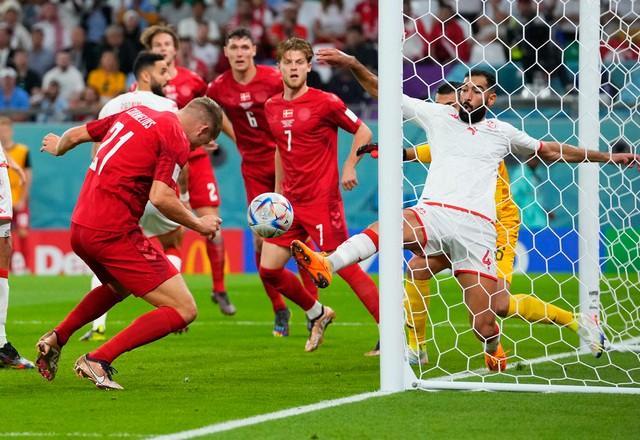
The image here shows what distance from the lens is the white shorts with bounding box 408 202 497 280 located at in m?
7.57

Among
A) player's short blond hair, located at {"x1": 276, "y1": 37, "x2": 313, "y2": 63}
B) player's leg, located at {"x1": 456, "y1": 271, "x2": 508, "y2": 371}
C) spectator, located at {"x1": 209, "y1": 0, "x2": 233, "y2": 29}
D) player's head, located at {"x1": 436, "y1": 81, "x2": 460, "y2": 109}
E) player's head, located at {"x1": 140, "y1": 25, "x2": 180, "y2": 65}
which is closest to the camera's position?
player's leg, located at {"x1": 456, "y1": 271, "x2": 508, "y2": 371}

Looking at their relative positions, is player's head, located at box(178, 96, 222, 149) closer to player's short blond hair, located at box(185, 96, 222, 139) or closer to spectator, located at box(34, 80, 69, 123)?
player's short blond hair, located at box(185, 96, 222, 139)

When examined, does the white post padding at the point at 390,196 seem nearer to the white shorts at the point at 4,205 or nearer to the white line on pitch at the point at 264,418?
the white line on pitch at the point at 264,418

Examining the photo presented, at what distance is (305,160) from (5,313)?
244 centimetres

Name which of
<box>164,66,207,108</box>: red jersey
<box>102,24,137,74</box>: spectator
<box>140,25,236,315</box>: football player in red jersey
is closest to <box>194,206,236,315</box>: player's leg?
<box>140,25,236,315</box>: football player in red jersey

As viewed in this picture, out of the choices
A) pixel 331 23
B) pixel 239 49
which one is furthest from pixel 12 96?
pixel 239 49

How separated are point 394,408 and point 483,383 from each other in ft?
2.73

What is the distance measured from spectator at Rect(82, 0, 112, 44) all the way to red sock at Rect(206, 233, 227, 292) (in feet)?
31.8

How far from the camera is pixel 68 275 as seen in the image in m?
17.3

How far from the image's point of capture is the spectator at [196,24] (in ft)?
66.8

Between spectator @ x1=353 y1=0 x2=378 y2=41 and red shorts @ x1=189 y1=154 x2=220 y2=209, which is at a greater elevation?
spectator @ x1=353 y1=0 x2=378 y2=41

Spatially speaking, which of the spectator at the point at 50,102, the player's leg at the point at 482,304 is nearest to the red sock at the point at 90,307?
the player's leg at the point at 482,304

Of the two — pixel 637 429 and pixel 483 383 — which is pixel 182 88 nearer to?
pixel 483 383

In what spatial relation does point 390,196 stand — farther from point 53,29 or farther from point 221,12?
point 53,29
